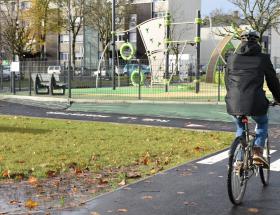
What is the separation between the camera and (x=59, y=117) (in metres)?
16.8

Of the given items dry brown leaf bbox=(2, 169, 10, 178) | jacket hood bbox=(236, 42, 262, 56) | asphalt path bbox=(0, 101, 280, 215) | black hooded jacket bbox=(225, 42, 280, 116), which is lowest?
asphalt path bbox=(0, 101, 280, 215)

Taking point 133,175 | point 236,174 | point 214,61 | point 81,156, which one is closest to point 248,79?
point 236,174

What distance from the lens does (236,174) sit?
6070 millimetres

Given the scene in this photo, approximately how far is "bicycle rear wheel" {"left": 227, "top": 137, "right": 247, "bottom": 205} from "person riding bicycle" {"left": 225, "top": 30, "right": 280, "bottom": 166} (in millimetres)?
307

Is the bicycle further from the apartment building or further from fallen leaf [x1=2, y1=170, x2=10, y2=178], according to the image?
the apartment building

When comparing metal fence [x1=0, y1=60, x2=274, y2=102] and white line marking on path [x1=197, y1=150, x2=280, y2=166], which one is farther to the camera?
metal fence [x1=0, y1=60, x2=274, y2=102]

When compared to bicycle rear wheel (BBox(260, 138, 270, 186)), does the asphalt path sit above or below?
below

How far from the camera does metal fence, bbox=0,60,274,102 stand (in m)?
23.2

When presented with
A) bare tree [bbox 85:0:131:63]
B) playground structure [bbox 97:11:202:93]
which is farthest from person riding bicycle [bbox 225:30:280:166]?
bare tree [bbox 85:0:131:63]

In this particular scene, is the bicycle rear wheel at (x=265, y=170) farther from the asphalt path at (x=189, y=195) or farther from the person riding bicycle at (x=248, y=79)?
the person riding bicycle at (x=248, y=79)

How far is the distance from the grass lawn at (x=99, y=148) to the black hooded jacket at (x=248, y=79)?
2031mm

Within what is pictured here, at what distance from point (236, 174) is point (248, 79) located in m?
1.09

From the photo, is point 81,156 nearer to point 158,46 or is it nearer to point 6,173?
point 6,173

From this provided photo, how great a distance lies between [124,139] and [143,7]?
7642cm
